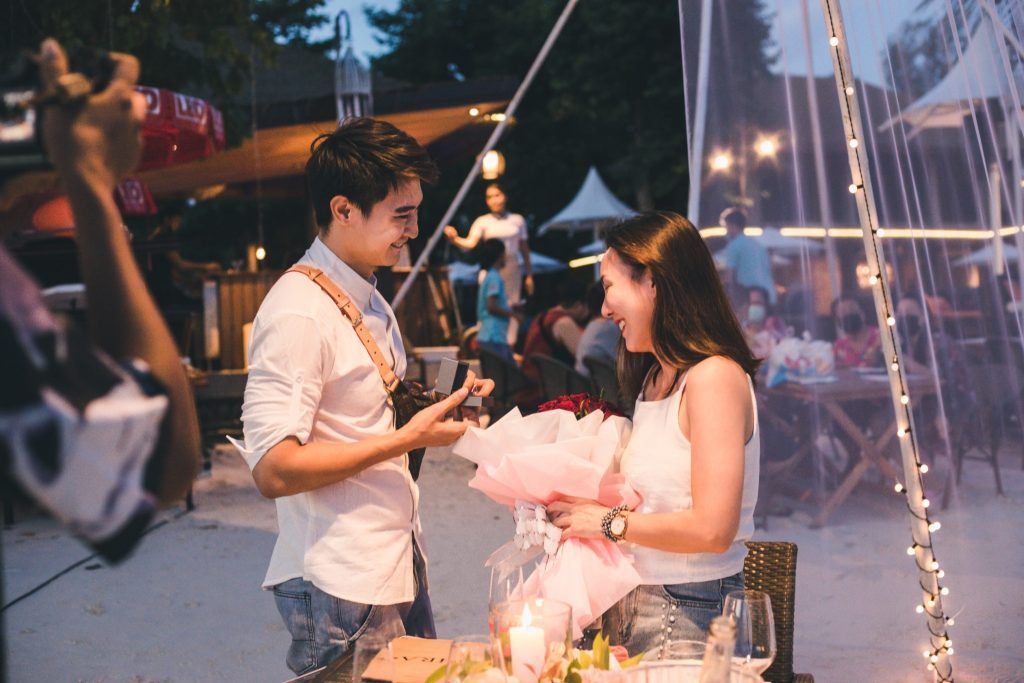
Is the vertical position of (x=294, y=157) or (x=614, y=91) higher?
(x=614, y=91)

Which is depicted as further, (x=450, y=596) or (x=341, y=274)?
(x=450, y=596)

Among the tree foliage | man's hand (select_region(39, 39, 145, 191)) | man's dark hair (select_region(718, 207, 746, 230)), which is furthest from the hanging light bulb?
man's hand (select_region(39, 39, 145, 191))

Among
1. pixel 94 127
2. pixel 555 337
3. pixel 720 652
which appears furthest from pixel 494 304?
pixel 94 127

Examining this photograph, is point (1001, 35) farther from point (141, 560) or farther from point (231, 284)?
point (231, 284)

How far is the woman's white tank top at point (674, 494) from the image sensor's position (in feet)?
7.52

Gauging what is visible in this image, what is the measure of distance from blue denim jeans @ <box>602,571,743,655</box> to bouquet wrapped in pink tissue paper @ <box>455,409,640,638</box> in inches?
5.4

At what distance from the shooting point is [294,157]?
532 inches

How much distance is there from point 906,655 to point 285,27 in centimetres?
2656

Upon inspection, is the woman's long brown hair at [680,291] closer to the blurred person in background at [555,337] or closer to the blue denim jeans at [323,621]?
the blue denim jeans at [323,621]

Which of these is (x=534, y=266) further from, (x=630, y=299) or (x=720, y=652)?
(x=720, y=652)

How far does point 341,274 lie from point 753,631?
128 centimetres

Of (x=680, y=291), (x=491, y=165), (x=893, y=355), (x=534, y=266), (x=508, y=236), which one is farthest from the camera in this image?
(x=534, y=266)

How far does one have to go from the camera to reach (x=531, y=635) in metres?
1.66

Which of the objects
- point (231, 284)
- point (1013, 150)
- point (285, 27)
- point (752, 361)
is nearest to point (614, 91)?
point (285, 27)
